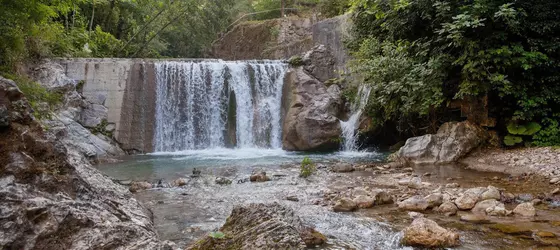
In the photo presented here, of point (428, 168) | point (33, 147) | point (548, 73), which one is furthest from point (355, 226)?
point (548, 73)

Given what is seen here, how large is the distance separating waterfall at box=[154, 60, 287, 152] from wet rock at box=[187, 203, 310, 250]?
12105mm

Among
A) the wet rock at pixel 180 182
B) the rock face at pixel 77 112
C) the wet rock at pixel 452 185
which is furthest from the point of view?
the rock face at pixel 77 112

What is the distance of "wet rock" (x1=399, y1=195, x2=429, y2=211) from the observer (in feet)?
16.5

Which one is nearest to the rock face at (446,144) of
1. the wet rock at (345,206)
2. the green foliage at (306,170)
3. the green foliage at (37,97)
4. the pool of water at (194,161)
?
the pool of water at (194,161)

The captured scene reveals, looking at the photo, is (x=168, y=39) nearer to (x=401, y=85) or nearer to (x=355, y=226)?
(x=401, y=85)

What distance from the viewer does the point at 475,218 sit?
177 inches

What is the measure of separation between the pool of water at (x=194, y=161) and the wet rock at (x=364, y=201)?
15.6 ft

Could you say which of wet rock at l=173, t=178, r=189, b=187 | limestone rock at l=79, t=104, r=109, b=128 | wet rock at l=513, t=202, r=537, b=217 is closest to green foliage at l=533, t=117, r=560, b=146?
wet rock at l=513, t=202, r=537, b=217

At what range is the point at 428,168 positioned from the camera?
8547 millimetres

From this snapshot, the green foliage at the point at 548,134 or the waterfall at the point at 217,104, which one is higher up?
the waterfall at the point at 217,104

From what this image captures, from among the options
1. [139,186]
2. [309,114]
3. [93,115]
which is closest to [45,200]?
[139,186]

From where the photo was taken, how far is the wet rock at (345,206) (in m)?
5.14

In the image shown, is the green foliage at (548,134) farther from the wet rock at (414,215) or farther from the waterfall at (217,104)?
the waterfall at (217,104)

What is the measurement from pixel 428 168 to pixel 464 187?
227cm
